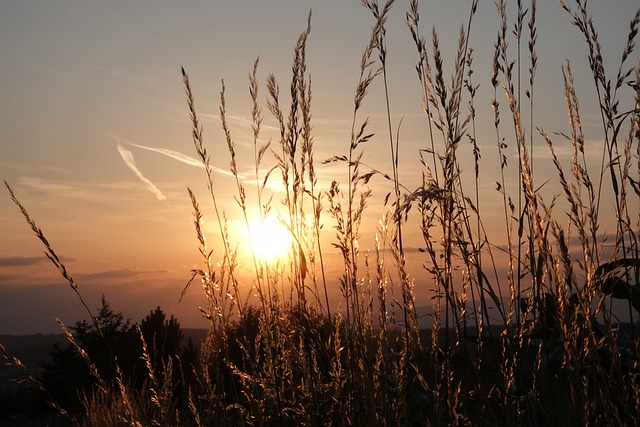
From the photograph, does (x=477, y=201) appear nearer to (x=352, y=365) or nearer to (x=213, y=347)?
(x=352, y=365)

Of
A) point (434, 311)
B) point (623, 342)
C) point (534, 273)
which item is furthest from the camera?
point (623, 342)

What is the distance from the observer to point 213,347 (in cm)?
307

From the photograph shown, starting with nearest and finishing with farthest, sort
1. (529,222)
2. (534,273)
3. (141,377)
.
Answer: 1. (534,273)
2. (529,222)
3. (141,377)

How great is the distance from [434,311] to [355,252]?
1.29 ft

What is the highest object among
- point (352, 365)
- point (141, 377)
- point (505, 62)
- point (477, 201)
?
point (505, 62)

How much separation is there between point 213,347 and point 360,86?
1.40 m

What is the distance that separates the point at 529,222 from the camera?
238 cm

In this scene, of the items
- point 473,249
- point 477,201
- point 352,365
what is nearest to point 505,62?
point 477,201

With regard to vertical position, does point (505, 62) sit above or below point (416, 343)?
above

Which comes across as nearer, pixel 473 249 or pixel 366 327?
pixel 473 249

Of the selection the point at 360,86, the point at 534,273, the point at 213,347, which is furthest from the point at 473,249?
the point at 213,347

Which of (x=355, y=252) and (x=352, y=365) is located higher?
(x=355, y=252)

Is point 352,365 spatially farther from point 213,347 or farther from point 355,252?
point 213,347

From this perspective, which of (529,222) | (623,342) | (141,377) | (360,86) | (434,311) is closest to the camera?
(529,222)
